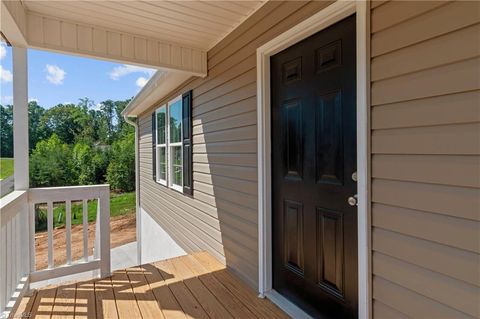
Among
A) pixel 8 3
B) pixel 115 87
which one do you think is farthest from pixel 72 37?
pixel 115 87

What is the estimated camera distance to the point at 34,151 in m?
13.5

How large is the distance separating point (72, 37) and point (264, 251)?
2.68m

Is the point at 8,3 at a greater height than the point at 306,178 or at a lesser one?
greater

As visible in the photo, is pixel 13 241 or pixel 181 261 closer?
pixel 13 241

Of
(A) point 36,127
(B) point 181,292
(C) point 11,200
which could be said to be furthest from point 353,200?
(A) point 36,127

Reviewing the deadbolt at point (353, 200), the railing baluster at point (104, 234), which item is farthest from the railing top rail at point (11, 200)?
the deadbolt at point (353, 200)

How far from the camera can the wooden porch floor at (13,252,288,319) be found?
218 cm

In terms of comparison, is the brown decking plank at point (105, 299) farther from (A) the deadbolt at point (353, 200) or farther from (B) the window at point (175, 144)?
(B) the window at point (175, 144)

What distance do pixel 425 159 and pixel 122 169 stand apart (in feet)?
52.8

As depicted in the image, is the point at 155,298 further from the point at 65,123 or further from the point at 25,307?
the point at 65,123

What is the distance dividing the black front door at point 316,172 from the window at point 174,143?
6.73 ft

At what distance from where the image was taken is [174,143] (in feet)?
16.7

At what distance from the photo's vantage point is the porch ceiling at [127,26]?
91.7 inches

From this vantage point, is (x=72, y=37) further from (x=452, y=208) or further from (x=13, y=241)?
(x=452, y=208)
